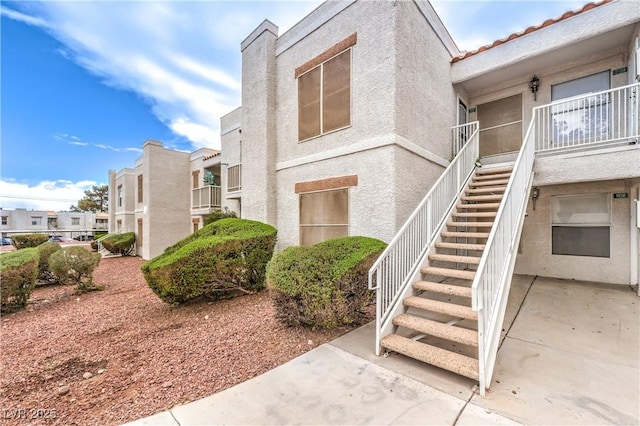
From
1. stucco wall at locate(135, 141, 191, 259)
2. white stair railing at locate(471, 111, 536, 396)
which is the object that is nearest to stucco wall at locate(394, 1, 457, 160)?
white stair railing at locate(471, 111, 536, 396)

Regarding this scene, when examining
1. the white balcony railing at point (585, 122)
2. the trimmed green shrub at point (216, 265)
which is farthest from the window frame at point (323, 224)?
the white balcony railing at point (585, 122)

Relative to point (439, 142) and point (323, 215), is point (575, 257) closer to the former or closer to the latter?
point (439, 142)

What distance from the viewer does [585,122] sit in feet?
22.6

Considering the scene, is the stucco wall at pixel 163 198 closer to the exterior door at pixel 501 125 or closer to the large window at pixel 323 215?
the large window at pixel 323 215

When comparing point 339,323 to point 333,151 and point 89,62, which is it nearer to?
point 333,151

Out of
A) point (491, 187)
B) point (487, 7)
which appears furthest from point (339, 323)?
point (487, 7)

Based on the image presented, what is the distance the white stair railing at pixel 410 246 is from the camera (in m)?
3.79

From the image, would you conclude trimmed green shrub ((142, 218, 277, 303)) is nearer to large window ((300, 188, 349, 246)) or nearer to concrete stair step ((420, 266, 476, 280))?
large window ((300, 188, 349, 246))

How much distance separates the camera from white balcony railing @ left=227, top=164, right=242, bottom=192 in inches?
480

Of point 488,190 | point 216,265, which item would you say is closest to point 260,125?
point 216,265

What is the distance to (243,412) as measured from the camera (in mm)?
2557

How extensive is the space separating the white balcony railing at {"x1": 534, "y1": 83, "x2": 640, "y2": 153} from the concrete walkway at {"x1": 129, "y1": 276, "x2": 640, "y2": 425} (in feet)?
15.3

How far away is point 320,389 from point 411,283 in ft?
7.17

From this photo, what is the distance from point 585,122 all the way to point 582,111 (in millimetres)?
297
